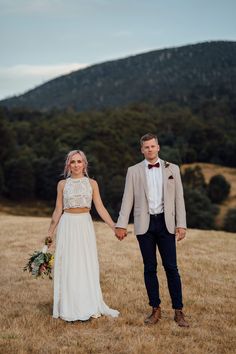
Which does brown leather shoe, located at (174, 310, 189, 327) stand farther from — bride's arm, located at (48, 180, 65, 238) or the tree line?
the tree line

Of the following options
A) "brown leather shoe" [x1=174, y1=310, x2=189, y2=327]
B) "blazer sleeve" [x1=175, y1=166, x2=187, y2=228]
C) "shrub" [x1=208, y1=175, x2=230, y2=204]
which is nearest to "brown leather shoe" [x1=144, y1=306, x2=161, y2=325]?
"brown leather shoe" [x1=174, y1=310, x2=189, y2=327]

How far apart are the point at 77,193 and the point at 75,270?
3.99 ft

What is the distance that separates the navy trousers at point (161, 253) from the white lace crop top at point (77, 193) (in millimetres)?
1033

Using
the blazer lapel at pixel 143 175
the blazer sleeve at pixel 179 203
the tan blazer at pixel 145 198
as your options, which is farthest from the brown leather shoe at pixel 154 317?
the blazer lapel at pixel 143 175

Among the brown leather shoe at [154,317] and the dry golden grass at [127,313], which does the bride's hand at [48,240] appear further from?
the brown leather shoe at [154,317]

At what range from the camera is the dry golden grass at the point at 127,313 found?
20.6ft

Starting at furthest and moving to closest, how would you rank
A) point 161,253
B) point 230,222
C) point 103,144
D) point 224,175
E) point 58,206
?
point 224,175 → point 103,144 → point 230,222 → point 58,206 → point 161,253

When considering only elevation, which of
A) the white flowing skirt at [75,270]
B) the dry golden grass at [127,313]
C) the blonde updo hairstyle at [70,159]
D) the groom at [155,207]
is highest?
the blonde updo hairstyle at [70,159]

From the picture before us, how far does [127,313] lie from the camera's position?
7.88 m

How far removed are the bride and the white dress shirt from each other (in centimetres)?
100

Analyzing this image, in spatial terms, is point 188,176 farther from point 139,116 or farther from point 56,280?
point 56,280

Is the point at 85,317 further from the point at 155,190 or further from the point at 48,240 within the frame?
the point at 155,190

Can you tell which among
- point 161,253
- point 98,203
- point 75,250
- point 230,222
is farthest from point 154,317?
point 230,222

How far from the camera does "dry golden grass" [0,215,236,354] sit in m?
6.27
